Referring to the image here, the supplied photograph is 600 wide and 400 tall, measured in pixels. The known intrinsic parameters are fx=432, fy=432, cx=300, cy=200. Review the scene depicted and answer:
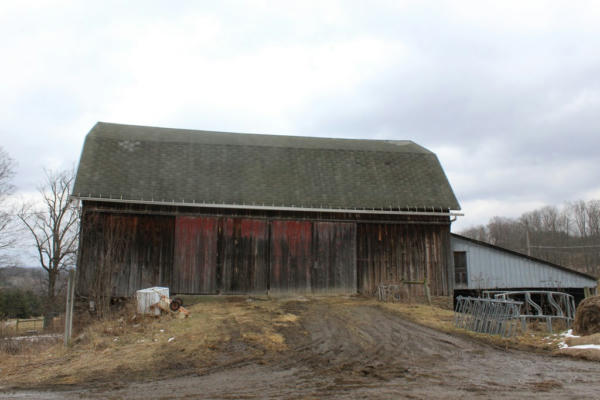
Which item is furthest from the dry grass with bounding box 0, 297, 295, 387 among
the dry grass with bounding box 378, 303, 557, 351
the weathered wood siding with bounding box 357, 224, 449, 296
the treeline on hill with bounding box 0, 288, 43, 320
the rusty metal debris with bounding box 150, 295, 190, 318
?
the treeline on hill with bounding box 0, 288, 43, 320

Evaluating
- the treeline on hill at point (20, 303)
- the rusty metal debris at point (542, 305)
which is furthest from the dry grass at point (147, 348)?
the treeline on hill at point (20, 303)

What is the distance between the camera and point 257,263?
50.9 feet

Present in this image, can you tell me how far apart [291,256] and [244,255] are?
5.62 feet

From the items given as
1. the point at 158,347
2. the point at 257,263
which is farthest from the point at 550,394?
the point at 257,263

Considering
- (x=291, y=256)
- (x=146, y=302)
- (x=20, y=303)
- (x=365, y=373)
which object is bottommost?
(x=20, y=303)

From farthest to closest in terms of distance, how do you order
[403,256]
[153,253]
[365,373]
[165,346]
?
[403,256] → [153,253] → [165,346] → [365,373]

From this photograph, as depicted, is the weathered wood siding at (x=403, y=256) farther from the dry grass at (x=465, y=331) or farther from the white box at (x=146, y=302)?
the white box at (x=146, y=302)

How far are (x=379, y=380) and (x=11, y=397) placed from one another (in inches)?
208

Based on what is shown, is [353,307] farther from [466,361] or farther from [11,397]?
[11,397]

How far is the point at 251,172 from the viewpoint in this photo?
657 inches

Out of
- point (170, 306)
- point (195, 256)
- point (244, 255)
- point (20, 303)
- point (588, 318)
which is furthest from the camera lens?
point (20, 303)

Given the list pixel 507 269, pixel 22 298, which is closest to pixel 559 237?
pixel 507 269

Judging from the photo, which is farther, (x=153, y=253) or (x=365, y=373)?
(x=153, y=253)

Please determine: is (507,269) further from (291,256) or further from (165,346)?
(165,346)
